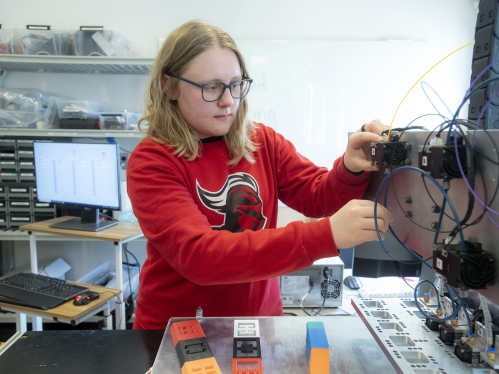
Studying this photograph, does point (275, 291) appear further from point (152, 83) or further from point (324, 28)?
point (324, 28)

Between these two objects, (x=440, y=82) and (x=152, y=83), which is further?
(x=440, y=82)

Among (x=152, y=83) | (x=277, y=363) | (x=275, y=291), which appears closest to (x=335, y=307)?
(x=275, y=291)

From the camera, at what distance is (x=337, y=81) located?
2807mm

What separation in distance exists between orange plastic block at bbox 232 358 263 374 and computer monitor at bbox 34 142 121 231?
1644mm

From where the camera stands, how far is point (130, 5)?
8.98 feet

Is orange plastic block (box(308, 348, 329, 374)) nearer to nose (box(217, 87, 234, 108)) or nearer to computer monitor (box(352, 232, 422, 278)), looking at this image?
nose (box(217, 87, 234, 108))

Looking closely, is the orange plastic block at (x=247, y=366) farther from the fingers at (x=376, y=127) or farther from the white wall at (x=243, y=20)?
the white wall at (x=243, y=20)

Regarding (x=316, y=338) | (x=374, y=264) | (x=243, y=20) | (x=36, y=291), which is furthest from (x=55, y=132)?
(x=316, y=338)

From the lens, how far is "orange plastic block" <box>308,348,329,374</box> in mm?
620

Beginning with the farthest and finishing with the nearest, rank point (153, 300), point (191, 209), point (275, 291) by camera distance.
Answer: point (275, 291), point (153, 300), point (191, 209)

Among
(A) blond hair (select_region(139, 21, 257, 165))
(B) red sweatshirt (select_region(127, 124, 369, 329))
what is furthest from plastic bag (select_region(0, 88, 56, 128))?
(B) red sweatshirt (select_region(127, 124, 369, 329))

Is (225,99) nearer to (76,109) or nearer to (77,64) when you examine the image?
(76,109)

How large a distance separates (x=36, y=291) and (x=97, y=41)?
154 cm

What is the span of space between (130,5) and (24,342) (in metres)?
2.52
